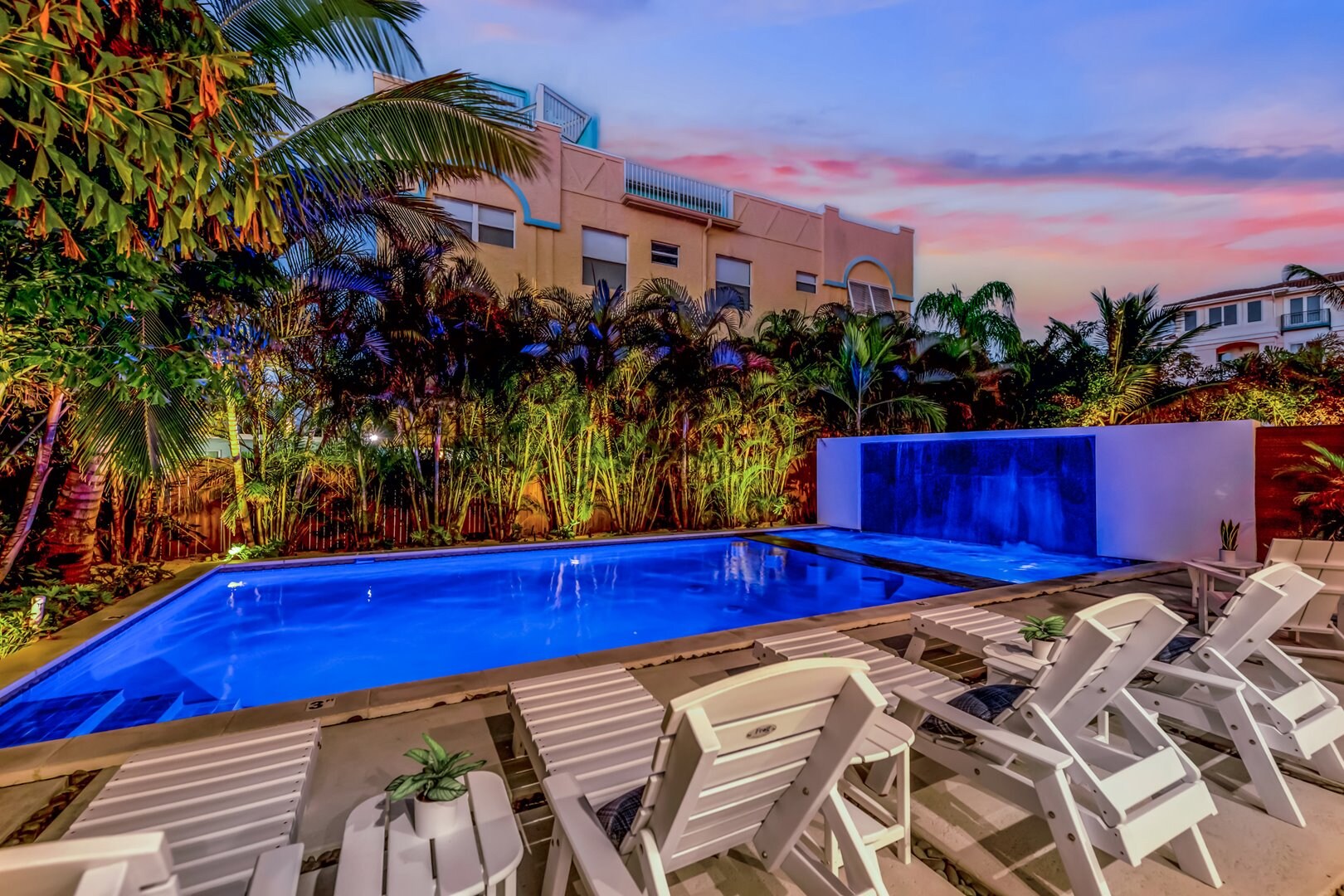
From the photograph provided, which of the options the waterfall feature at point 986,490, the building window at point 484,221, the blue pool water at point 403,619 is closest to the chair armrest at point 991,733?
the blue pool water at point 403,619

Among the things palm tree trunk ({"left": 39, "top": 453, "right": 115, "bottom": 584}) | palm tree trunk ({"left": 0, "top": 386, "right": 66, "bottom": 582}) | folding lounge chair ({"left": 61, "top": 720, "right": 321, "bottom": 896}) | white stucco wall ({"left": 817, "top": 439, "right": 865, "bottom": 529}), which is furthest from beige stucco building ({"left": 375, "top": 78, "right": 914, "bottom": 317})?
folding lounge chair ({"left": 61, "top": 720, "right": 321, "bottom": 896})

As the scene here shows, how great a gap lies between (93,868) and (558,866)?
3.41 feet

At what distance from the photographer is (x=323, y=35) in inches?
184

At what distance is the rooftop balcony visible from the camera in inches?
1084

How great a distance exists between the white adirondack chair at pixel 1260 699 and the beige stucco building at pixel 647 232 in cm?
1048

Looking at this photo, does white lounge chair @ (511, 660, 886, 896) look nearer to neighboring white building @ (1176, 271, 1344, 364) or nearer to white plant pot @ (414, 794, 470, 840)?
white plant pot @ (414, 794, 470, 840)

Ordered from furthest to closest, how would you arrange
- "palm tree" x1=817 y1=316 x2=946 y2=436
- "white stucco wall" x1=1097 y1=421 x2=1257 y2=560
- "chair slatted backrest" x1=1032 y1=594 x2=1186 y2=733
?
"palm tree" x1=817 y1=316 x2=946 y2=436, "white stucco wall" x1=1097 y1=421 x2=1257 y2=560, "chair slatted backrest" x1=1032 y1=594 x2=1186 y2=733

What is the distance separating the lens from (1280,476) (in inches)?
249

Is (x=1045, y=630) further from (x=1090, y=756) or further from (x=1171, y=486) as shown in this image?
(x=1171, y=486)

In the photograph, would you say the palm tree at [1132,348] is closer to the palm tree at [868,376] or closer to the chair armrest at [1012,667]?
the palm tree at [868,376]

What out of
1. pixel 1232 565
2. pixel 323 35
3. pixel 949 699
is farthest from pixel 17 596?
pixel 1232 565

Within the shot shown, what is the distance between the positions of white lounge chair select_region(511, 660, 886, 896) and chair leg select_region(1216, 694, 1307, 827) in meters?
1.78

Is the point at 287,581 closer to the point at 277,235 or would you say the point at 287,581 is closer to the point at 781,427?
the point at 277,235

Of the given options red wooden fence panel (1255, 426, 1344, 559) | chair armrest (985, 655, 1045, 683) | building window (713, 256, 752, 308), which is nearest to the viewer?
chair armrest (985, 655, 1045, 683)
